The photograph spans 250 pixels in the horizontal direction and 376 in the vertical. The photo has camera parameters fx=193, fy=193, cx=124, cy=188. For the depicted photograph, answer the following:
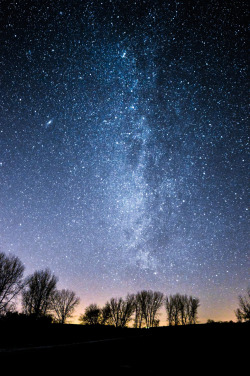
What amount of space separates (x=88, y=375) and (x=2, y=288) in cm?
3830

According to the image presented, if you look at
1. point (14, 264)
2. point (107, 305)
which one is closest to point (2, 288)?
point (14, 264)

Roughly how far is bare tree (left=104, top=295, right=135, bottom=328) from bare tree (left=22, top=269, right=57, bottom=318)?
21623 mm

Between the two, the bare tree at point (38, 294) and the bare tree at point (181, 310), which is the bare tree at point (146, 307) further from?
the bare tree at point (38, 294)

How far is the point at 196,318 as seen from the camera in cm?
5947

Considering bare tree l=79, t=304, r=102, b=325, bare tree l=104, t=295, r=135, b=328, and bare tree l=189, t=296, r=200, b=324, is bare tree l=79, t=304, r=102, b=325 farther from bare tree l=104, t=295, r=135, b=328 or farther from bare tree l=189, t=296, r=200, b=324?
bare tree l=189, t=296, r=200, b=324

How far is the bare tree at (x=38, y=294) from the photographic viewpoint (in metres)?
41.2

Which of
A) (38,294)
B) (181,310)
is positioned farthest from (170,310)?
(38,294)

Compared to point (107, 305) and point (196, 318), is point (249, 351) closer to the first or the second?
point (107, 305)

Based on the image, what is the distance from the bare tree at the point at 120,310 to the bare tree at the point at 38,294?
21623mm

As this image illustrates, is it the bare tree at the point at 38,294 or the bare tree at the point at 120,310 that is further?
the bare tree at the point at 120,310

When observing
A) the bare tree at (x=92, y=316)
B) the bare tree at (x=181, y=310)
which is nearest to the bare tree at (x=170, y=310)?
the bare tree at (x=181, y=310)

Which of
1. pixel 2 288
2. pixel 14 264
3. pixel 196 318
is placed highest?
pixel 14 264

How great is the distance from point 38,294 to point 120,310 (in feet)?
90.1

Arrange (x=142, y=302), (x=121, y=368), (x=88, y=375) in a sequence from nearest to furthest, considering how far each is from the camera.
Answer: (x=88, y=375), (x=121, y=368), (x=142, y=302)
